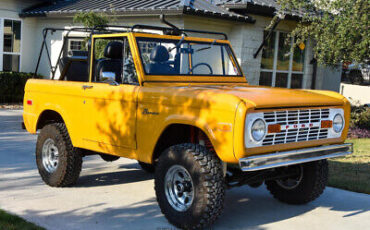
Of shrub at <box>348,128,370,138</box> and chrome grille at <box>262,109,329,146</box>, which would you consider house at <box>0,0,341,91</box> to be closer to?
shrub at <box>348,128,370,138</box>

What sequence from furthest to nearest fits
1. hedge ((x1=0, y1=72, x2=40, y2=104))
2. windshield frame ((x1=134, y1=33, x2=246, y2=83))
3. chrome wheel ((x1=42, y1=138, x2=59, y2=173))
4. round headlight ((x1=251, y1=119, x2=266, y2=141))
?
hedge ((x1=0, y1=72, x2=40, y2=104)), chrome wheel ((x1=42, y1=138, x2=59, y2=173)), windshield frame ((x1=134, y1=33, x2=246, y2=83)), round headlight ((x1=251, y1=119, x2=266, y2=141))

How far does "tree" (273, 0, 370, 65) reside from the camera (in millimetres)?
11477

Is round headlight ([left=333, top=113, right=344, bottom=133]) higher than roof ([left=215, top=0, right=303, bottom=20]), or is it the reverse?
roof ([left=215, top=0, right=303, bottom=20])

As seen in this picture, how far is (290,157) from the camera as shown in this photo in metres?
4.74

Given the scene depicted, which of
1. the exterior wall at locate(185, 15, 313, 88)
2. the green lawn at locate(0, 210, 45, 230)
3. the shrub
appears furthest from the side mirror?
the shrub

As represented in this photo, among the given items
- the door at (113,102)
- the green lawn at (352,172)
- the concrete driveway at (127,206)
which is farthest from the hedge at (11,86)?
the green lawn at (352,172)

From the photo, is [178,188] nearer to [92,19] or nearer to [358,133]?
[92,19]

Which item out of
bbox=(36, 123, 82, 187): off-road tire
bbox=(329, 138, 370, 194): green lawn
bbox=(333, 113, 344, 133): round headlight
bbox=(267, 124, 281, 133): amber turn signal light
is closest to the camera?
bbox=(267, 124, 281, 133): amber turn signal light

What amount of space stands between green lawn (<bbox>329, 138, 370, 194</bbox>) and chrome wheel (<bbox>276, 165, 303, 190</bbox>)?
4.06 feet

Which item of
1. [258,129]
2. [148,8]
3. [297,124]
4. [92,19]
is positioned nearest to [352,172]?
[297,124]

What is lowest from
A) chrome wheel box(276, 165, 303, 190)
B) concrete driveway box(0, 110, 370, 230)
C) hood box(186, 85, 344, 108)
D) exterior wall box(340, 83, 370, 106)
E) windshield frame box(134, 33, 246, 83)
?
concrete driveway box(0, 110, 370, 230)

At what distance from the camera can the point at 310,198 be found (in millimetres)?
5836

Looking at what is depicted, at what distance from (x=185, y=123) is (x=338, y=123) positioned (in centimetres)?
180

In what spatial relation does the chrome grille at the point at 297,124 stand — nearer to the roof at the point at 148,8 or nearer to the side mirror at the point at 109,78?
the side mirror at the point at 109,78
